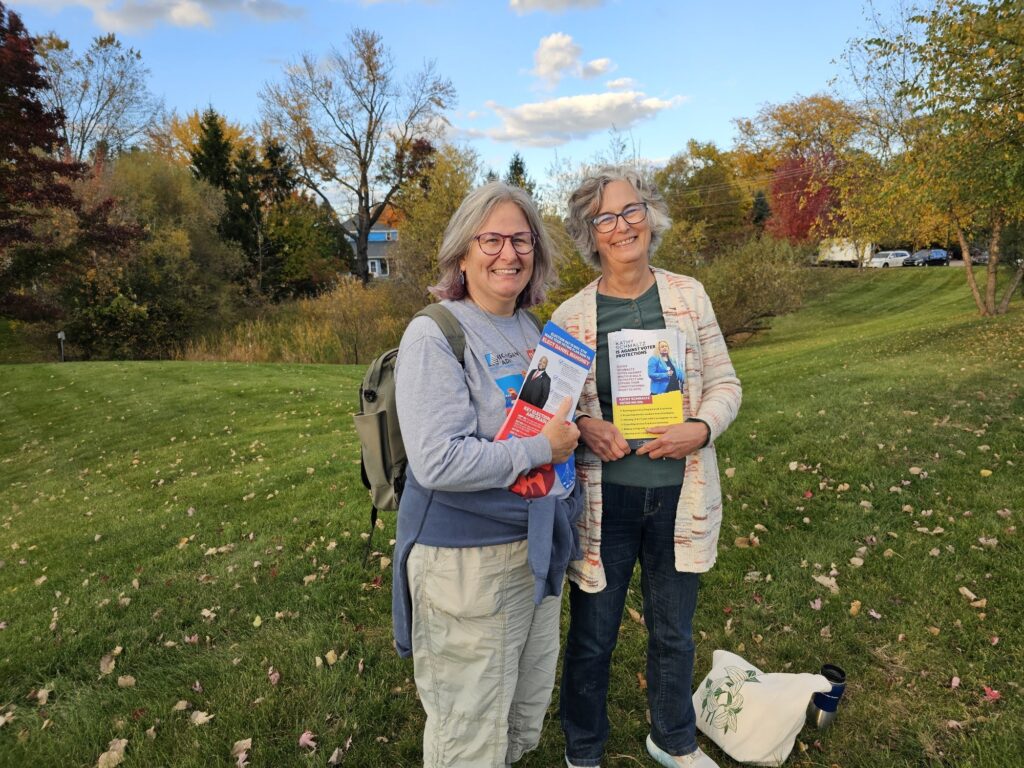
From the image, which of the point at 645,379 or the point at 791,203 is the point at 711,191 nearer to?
the point at 791,203

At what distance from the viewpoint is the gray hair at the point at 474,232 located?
192 cm

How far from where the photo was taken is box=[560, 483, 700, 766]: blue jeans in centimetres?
222

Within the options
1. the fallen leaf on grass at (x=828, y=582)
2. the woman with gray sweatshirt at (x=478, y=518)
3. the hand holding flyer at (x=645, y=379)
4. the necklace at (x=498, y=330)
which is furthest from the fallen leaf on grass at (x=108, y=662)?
the fallen leaf on grass at (x=828, y=582)

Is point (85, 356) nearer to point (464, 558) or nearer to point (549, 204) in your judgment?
point (549, 204)

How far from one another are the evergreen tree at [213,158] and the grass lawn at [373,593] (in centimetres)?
2448

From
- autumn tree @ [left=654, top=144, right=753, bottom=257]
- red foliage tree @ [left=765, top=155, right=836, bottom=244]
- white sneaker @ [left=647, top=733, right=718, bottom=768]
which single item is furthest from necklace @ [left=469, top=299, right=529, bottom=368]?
red foliage tree @ [left=765, top=155, right=836, bottom=244]

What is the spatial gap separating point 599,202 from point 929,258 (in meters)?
46.9

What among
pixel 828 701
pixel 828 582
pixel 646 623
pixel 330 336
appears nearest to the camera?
pixel 646 623

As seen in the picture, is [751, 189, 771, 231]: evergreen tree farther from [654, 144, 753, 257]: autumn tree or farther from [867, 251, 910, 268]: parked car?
[867, 251, 910, 268]: parked car

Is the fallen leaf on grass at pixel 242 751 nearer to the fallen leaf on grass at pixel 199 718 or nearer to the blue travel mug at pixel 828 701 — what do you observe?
the fallen leaf on grass at pixel 199 718

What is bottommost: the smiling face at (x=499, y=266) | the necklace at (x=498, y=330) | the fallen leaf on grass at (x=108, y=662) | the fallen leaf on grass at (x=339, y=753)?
the fallen leaf on grass at (x=108, y=662)

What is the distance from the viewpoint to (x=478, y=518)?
1.86m

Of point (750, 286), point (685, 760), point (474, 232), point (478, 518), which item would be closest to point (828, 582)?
point (685, 760)

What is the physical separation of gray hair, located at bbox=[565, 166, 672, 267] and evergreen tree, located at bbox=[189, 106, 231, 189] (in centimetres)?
3178
